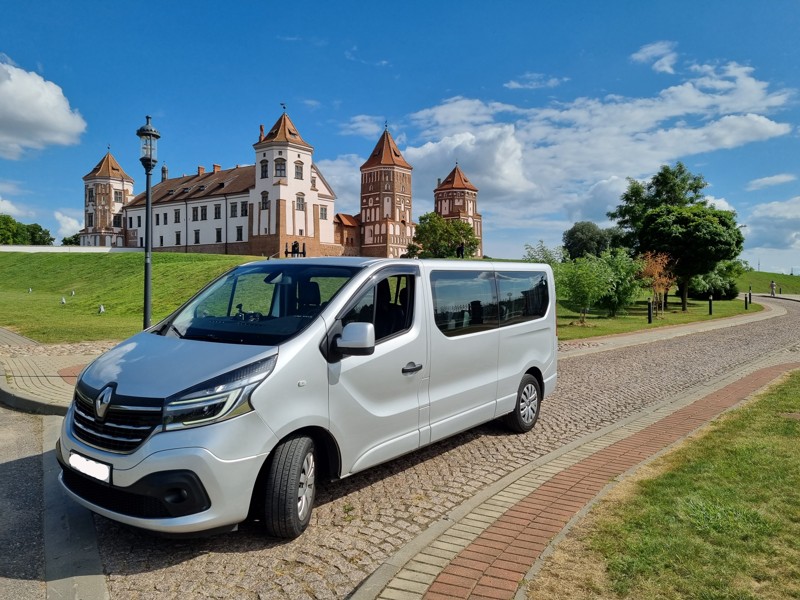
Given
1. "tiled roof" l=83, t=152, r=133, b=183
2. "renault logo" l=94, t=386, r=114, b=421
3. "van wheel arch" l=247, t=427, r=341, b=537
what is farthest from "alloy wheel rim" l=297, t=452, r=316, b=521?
"tiled roof" l=83, t=152, r=133, b=183

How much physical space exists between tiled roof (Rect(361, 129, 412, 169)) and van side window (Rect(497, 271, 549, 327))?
103258 mm

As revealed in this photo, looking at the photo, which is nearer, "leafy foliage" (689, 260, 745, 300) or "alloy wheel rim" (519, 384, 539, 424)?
"alloy wheel rim" (519, 384, 539, 424)

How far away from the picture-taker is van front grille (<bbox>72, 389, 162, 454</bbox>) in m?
3.79

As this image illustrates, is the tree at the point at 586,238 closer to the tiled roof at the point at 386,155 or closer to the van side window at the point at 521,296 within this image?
the tiled roof at the point at 386,155

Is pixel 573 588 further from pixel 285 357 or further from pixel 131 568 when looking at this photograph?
pixel 131 568

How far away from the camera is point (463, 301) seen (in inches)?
239

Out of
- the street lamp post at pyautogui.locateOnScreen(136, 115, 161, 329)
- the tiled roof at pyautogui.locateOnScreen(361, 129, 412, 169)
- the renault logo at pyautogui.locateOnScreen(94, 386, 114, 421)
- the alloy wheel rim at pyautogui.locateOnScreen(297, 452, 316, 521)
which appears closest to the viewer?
the renault logo at pyautogui.locateOnScreen(94, 386, 114, 421)

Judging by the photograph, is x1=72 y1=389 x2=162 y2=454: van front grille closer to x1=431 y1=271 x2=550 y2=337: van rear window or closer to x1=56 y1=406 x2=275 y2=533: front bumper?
x1=56 y1=406 x2=275 y2=533: front bumper

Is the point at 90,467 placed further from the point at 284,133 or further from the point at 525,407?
the point at 284,133

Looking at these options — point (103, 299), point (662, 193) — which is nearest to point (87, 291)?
point (103, 299)

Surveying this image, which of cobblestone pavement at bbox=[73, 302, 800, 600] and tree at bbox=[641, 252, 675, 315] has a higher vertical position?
tree at bbox=[641, 252, 675, 315]

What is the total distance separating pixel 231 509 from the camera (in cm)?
383

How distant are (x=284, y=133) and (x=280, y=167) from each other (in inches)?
184

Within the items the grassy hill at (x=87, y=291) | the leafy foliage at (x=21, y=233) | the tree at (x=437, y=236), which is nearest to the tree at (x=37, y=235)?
the leafy foliage at (x=21, y=233)
